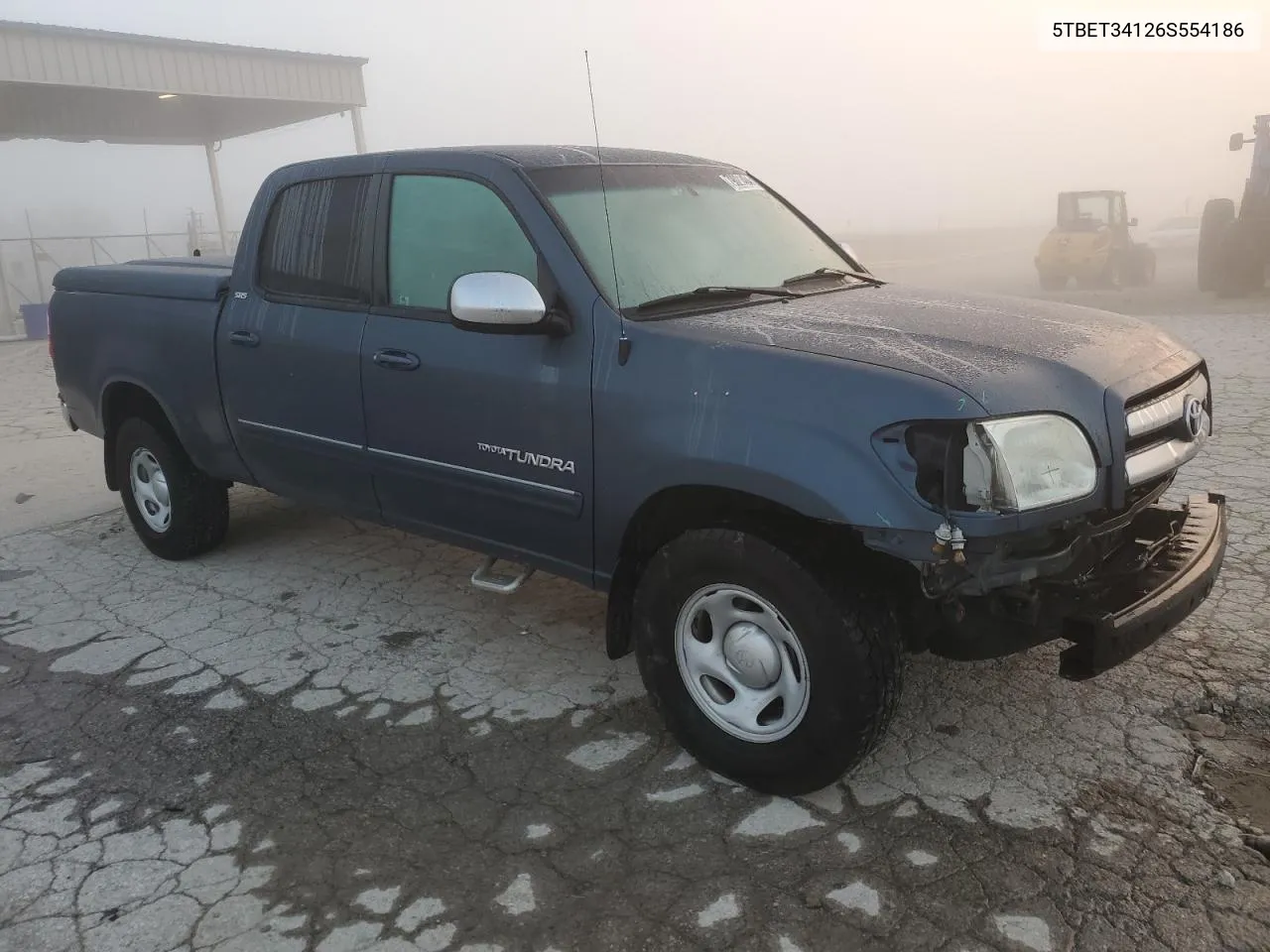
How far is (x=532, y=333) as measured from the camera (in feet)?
10.2

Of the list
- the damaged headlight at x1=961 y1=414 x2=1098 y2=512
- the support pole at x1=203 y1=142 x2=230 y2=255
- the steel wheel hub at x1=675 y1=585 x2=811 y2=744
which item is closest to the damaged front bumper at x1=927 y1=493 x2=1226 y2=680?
the damaged headlight at x1=961 y1=414 x2=1098 y2=512

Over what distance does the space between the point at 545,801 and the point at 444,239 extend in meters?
1.94

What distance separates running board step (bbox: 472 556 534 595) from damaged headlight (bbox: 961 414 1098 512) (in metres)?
1.69

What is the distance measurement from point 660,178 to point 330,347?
1.39m

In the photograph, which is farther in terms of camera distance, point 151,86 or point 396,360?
point 151,86

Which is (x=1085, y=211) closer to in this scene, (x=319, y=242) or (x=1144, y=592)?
(x=319, y=242)

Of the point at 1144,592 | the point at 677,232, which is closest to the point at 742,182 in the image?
the point at 677,232

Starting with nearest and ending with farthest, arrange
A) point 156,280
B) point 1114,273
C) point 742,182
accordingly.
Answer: point 742,182 < point 156,280 < point 1114,273

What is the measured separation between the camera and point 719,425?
2732 millimetres

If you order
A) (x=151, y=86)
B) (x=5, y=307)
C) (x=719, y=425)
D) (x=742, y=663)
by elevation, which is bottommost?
(x=742, y=663)

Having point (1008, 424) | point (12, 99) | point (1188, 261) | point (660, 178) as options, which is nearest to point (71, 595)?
point (660, 178)

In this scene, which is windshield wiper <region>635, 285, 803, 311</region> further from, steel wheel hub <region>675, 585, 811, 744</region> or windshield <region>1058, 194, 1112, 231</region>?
windshield <region>1058, 194, 1112, 231</region>

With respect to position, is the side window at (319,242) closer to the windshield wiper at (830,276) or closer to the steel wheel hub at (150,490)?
the steel wheel hub at (150,490)

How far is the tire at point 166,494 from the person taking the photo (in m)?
4.91
